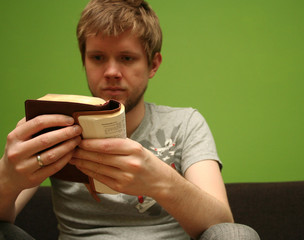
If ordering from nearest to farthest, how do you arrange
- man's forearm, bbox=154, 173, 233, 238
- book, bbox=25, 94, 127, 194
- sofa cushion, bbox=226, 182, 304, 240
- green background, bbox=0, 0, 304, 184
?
book, bbox=25, 94, 127, 194 → man's forearm, bbox=154, 173, 233, 238 → sofa cushion, bbox=226, 182, 304, 240 → green background, bbox=0, 0, 304, 184

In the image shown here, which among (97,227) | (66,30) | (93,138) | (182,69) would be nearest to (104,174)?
(93,138)

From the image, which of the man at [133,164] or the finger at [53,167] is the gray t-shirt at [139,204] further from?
the finger at [53,167]

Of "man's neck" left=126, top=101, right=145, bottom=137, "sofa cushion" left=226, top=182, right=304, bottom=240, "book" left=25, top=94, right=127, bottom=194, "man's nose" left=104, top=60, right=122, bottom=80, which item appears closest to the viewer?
"book" left=25, top=94, right=127, bottom=194

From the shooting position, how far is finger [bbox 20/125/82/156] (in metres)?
0.57

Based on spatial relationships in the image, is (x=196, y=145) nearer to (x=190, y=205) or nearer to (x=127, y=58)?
(x=190, y=205)

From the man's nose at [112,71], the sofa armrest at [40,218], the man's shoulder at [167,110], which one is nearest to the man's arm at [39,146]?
the man's nose at [112,71]

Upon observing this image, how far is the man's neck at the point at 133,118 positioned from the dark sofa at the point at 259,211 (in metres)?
0.58

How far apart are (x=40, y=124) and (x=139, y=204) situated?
48 centimetres

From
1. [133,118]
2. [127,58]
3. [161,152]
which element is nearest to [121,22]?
[127,58]

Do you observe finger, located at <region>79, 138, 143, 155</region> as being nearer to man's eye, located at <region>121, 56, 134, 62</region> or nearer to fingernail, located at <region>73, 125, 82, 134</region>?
fingernail, located at <region>73, 125, 82, 134</region>

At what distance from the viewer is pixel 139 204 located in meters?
0.93

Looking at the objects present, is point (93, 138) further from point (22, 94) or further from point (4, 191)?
point (22, 94)

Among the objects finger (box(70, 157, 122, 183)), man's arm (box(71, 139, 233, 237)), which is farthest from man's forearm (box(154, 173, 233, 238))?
finger (box(70, 157, 122, 183))

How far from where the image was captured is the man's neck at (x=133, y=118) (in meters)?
1.05
